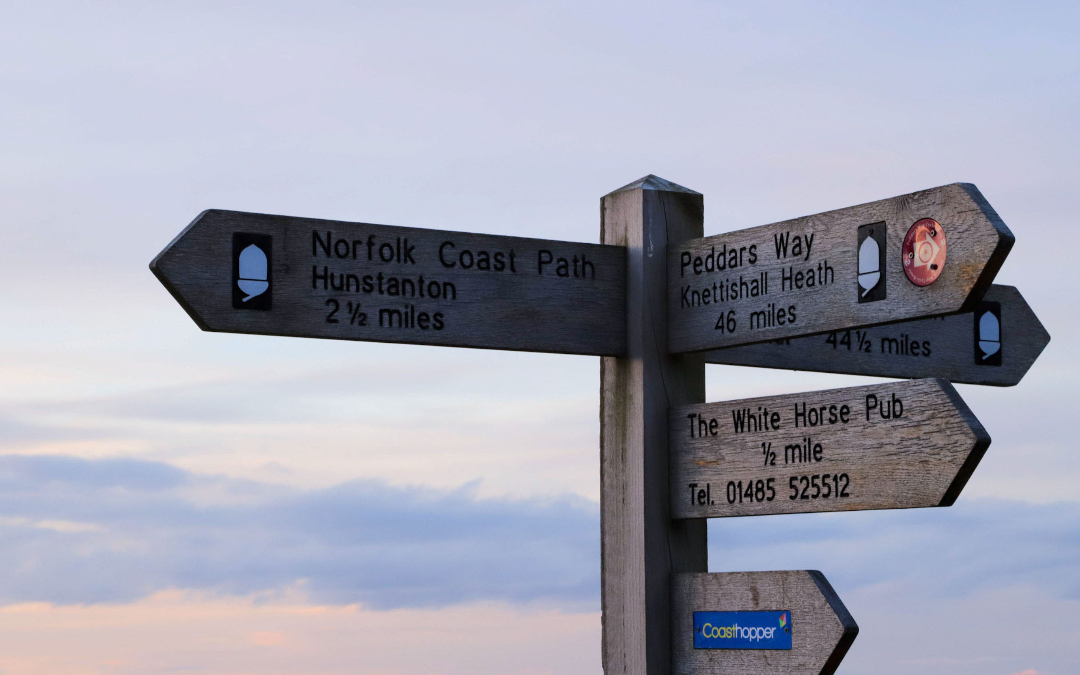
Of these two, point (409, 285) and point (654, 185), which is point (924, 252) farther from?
point (409, 285)

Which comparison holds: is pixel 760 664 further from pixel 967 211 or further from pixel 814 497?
pixel 967 211

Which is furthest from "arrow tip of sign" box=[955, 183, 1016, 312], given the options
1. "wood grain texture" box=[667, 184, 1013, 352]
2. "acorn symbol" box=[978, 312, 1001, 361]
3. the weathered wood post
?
"acorn symbol" box=[978, 312, 1001, 361]

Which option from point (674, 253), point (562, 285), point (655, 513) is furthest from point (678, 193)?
point (655, 513)

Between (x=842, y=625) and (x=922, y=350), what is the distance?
1.62 m

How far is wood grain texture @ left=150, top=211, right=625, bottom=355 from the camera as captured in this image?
162 inches

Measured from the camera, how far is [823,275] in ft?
14.1

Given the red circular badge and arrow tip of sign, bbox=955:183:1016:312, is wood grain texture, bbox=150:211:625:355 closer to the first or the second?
the red circular badge

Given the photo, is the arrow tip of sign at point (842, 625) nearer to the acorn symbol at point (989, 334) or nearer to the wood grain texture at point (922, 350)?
the wood grain texture at point (922, 350)

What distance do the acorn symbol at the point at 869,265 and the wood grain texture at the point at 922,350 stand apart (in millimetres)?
586

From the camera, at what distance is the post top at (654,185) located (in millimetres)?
4828

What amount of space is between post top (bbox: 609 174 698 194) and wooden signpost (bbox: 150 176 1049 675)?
0.02 metres


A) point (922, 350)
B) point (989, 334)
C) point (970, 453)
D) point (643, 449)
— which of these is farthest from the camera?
point (989, 334)

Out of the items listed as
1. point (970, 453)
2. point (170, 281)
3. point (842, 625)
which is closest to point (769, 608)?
point (842, 625)

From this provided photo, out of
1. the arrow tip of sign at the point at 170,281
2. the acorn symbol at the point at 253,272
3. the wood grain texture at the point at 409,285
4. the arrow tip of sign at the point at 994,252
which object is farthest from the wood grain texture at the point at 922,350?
the arrow tip of sign at the point at 170,281
